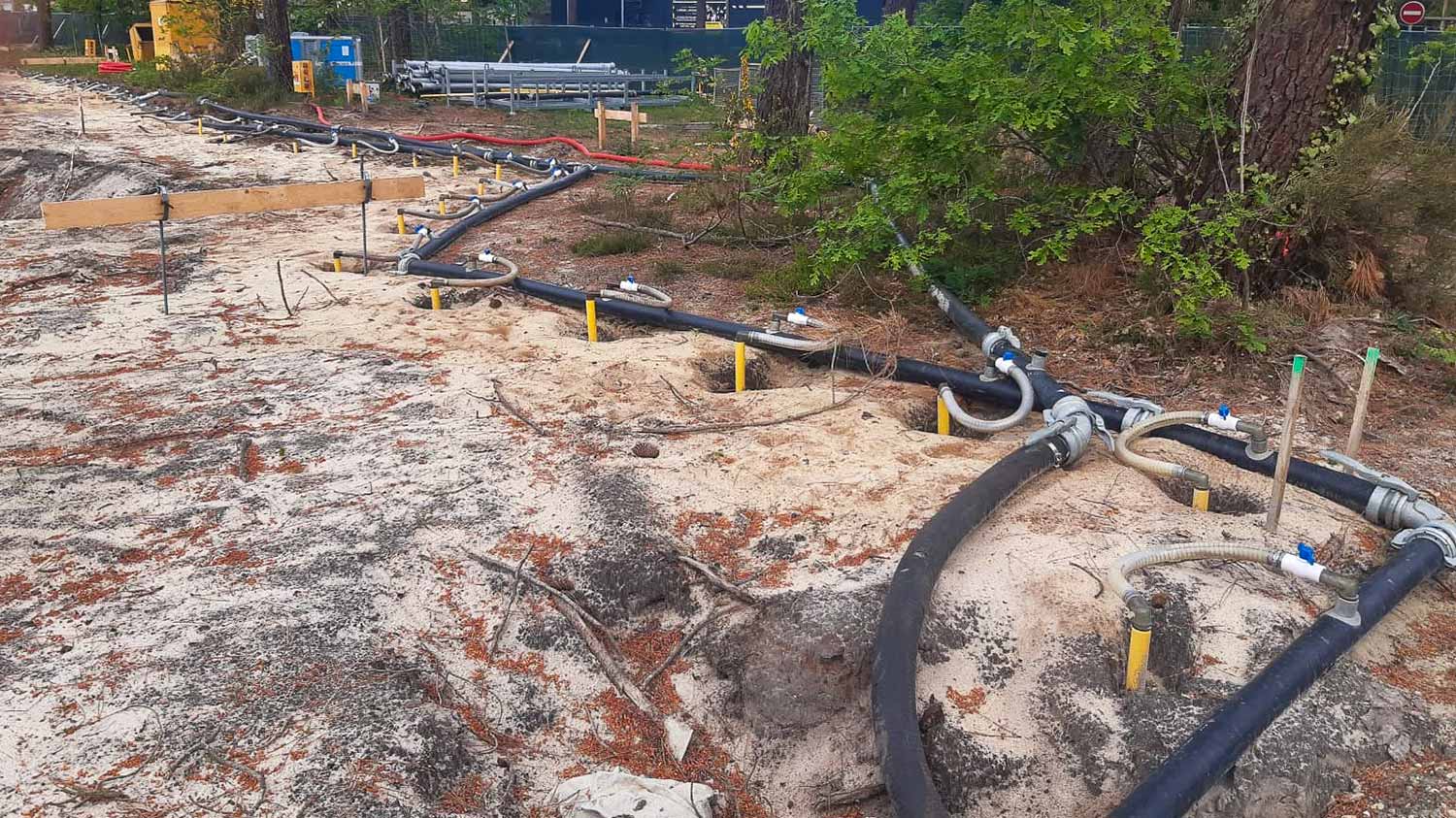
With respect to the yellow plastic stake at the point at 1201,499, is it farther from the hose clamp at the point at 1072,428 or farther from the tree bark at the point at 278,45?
the tree bark at the point at 278,45

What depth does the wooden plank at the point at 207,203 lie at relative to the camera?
6.70 m

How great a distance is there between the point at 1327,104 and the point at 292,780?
20.7 feet

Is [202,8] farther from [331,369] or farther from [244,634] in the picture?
[244,634]

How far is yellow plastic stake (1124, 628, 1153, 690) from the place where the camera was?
10.3 ft

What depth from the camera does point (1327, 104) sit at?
5793mm

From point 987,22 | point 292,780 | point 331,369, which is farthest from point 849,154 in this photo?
point 292,780

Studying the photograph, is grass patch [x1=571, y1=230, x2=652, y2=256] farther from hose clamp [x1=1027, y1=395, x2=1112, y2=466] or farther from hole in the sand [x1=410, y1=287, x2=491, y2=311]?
hose clamp [x1=1027, y1=395, x2=1112, y2=466]

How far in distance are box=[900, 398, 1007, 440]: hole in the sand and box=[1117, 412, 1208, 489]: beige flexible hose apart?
0.86 m

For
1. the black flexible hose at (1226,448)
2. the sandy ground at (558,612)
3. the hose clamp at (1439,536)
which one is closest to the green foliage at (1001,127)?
the black flexible hose at (1226,448)

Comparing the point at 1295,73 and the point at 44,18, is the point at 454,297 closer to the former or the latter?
the point at 1295,73

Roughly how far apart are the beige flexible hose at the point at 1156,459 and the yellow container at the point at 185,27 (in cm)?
2215

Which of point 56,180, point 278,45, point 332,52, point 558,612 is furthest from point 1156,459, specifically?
point 332,52

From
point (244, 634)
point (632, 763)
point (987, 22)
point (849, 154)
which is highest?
point (987, 22)

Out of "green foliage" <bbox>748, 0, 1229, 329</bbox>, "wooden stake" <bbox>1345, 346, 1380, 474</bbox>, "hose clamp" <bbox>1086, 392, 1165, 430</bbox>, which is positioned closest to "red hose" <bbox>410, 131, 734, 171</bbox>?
"green foliage" <bbox>748, 0, 1229, 329</bbox>
